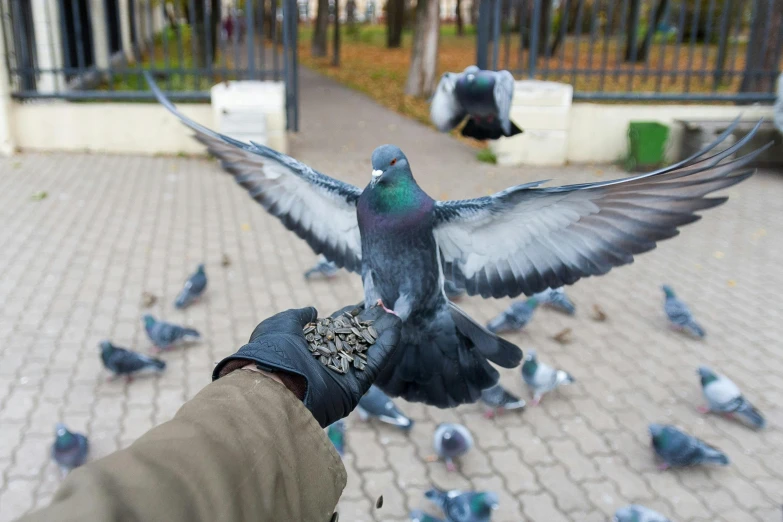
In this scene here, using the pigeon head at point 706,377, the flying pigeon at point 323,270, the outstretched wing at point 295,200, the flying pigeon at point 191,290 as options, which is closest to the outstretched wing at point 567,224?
the outstretched wing at point 295,200

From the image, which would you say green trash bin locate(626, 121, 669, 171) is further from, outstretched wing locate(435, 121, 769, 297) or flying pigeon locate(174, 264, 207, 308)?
outstretched wing locate(435, 121, 769, 297)

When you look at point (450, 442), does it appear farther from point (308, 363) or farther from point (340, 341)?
point (308, 363)

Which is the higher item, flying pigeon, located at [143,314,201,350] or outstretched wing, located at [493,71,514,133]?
outstretched wing, located at [493,71,514,133]

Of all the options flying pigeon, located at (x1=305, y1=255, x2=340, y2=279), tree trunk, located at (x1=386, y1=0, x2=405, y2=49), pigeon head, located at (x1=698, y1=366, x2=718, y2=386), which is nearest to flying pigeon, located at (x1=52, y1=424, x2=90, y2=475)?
flying pigeon, located at (x1=305, y1=255, x2=340, y2=279)

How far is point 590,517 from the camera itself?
311 centimetres

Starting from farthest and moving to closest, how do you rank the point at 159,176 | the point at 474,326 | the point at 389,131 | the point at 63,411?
the point at 389,131
the point at 159,176
the point at 63,411
the point at 474,326

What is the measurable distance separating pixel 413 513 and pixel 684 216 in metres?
1.82

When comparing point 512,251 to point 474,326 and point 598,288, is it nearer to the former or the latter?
point 474,326

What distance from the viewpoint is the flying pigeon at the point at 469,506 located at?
2840 mm

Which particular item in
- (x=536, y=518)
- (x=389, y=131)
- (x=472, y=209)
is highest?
(x=472, y=209)

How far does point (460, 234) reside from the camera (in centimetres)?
280

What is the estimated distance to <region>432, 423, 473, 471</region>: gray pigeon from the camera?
3312 millimetres

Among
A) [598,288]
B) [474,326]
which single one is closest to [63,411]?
[474,326]

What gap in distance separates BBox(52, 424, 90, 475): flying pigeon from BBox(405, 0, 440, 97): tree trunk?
1112cm
